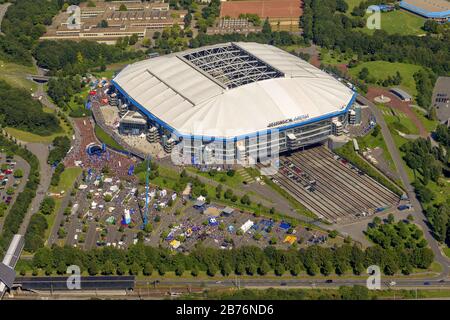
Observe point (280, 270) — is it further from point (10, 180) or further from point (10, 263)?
point (10, 180)

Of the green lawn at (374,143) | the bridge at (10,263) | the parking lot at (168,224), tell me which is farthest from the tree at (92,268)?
the green lawn at (374,143)

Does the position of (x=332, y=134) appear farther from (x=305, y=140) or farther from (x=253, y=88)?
(x=253, y=88)

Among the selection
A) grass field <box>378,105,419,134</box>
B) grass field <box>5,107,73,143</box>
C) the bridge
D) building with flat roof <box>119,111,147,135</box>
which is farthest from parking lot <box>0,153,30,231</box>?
grass field <box>378,105,419,134</box>

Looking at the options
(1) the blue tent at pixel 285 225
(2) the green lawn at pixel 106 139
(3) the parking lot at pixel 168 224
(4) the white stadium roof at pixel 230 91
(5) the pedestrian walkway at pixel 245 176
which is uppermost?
(4) the white stadium roof at pixel 230 91

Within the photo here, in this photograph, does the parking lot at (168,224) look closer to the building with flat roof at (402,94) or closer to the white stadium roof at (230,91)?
the white stadium roof at (230,91)

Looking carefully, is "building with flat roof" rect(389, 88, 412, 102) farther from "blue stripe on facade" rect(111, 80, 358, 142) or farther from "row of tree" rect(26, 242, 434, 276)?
"row of tree" rect(26, 242, 434, 276)

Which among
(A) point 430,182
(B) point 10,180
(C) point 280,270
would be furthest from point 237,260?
(B) point 10,180
